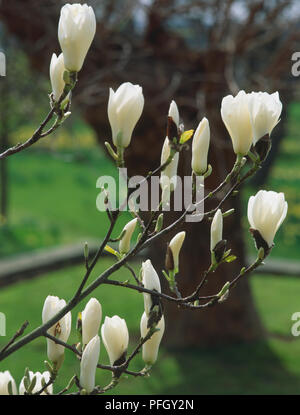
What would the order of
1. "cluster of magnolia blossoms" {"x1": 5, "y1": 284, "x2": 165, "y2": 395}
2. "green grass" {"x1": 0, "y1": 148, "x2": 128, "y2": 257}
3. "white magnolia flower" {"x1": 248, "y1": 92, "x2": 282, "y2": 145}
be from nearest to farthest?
"white magnolia flower" {"x1": 248, "y1": 92, "x2": 282, "y2": 145}
"cluster of magnolia blossoms" {"x1": 5, "y1": 284, "x2": 165, "y2": 395}
"green grass" {"x1": 0, "y1": 148, "x2": 128, "y2": 257}

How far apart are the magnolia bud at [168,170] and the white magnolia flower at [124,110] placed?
66 mm

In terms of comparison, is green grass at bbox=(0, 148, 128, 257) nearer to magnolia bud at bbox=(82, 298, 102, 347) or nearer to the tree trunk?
the tree trunk

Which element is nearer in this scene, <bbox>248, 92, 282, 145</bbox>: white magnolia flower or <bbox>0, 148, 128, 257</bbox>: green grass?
<bbox>248, 92, 282, 145</bbox>: white magnolia flower

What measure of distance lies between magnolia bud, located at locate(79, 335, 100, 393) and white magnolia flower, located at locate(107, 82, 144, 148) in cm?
28

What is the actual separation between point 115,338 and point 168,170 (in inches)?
10.4

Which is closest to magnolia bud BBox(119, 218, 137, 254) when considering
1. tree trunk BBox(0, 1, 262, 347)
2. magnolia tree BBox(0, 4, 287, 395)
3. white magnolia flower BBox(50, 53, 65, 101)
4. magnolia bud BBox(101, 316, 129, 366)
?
magnolia tree BBox(0, 4, 287, 395)

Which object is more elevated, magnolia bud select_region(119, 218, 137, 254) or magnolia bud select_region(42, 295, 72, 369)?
magnolia bud select_region(119, 218, 137, 254)

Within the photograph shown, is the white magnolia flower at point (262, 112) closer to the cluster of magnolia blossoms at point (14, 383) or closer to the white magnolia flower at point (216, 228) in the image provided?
the white magnolia flower at point (216, 228)

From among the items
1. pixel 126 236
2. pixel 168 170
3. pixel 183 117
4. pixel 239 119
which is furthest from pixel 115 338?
pixel 183 117

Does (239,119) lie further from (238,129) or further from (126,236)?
(126,236)

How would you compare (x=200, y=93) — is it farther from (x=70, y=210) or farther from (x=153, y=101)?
(x=70, y=210)

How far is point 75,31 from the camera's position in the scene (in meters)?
0.93

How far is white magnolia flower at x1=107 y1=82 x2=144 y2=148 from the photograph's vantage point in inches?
36.4

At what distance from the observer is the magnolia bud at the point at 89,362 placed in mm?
942
